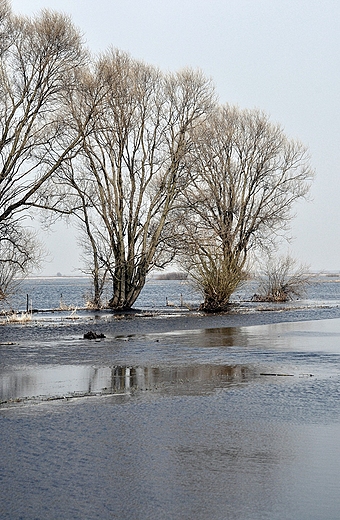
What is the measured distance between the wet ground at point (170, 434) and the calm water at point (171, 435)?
2 cm

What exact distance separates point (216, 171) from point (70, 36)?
62.1ft

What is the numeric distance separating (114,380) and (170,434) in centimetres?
495

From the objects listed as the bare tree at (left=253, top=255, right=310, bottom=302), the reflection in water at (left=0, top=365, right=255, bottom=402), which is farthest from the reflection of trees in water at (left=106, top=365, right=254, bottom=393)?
the bare tree at (left=253, top=255, right=310, bottom=302)

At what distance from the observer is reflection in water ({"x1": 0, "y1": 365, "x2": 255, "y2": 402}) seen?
12.9m

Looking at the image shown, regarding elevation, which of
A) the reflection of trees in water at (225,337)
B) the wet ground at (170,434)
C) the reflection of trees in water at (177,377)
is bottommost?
the wet ground at (170,434)

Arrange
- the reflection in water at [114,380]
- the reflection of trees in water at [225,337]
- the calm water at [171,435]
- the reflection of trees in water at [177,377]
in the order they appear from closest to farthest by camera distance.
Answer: the calm water at [171,435], the reflection in water at [114,380], the reflection of trees in water at [177,377], the reflection of trees in water at [225,337]

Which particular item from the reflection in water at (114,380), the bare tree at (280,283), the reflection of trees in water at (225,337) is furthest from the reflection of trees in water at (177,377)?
the bare tree at (280,283)

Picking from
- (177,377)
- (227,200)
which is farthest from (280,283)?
(177,377)

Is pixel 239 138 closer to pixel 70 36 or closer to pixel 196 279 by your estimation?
pixel 196 279

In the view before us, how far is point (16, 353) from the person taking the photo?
774 inches

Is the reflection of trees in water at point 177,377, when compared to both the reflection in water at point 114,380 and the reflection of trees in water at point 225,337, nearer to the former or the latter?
the reflection in water at point 114,380

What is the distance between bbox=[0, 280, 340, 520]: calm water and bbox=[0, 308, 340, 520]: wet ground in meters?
0.02

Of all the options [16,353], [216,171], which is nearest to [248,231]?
[216,171]

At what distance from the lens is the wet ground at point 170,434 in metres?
6.67
